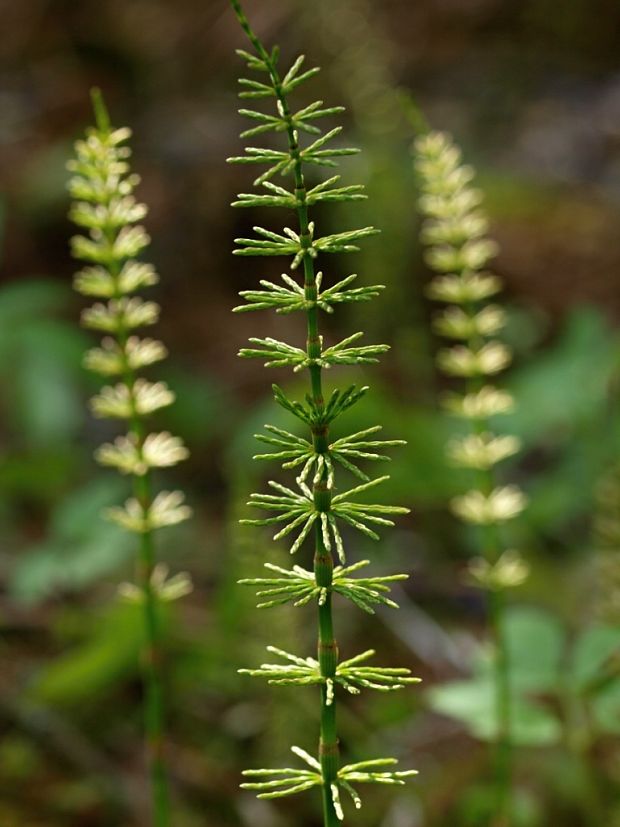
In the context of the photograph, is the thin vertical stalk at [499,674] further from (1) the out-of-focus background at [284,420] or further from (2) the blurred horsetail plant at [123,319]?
(2) the blurred horsetail plant at [123,319]

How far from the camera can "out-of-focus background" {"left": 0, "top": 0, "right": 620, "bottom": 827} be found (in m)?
2.00

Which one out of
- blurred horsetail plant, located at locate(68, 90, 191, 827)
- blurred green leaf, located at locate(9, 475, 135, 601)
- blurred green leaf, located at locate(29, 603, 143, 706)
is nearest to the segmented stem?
blurred horsetail plant, located at locate(68, 90, 191, 827)

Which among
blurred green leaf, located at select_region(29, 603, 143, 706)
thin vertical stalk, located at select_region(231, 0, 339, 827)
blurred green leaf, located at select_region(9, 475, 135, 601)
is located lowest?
blurred green leaf, located at select_region(29, 603, 143, 706)

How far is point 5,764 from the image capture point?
2.01 m

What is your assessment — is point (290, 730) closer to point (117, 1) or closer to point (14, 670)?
point (14, 670)

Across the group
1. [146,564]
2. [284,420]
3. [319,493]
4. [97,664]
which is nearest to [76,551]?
[97,664]

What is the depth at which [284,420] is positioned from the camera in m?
2.88

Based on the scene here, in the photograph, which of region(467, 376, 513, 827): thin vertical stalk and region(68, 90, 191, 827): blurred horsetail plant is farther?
region(467, 376, 513, 827): thin vertical stalk

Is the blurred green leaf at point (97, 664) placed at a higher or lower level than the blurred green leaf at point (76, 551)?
lower

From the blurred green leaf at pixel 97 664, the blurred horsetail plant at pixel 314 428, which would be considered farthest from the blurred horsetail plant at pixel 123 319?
the blurred green leaf at pixel 97 664

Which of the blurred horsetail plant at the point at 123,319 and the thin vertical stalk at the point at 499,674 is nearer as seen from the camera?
the blurred horsetail plant at the point at 123,319

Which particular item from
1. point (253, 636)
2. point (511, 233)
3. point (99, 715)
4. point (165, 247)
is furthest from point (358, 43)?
point (99, 715)

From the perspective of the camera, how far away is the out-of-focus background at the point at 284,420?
78.7 inches

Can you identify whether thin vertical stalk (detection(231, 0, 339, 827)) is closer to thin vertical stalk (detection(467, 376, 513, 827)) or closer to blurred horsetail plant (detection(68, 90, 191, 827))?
blurred horsetail plant (detection(68, 90, 191, 827))
